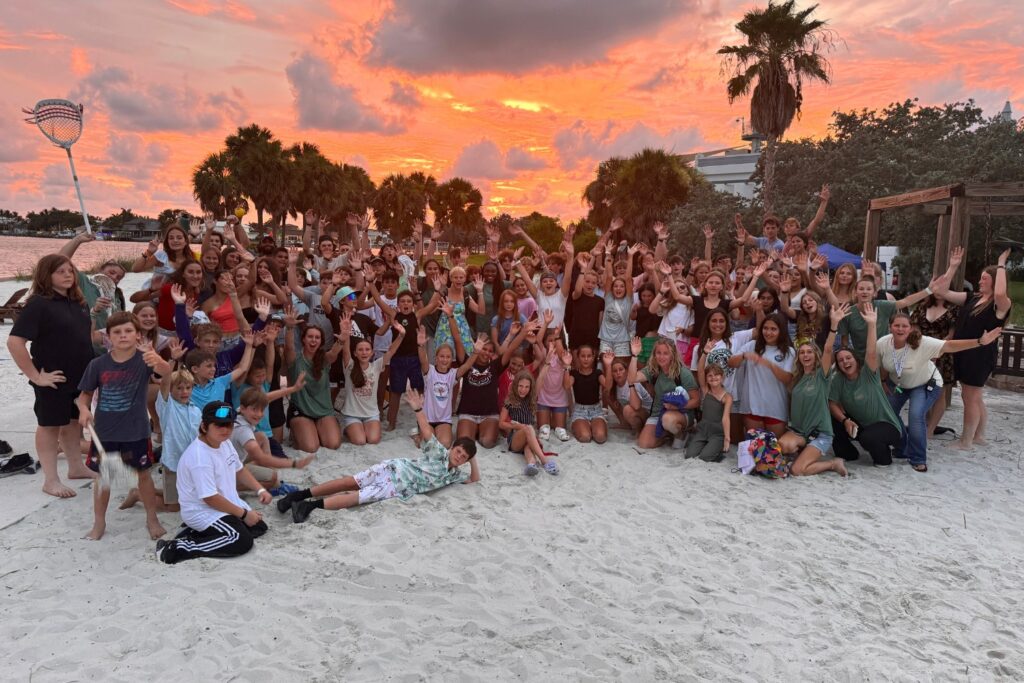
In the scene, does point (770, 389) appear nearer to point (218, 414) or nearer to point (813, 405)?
point (813, 405)

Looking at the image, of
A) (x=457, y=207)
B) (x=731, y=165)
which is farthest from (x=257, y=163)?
(x=731, y=165)

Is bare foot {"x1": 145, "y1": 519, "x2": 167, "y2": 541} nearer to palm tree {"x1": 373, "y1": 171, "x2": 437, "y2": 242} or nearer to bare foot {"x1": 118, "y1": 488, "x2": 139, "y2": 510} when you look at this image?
bare foot {"x1": 118, "y1": 488, "x2": 139, "y2": 510}

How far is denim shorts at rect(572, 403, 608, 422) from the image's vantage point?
789 cm

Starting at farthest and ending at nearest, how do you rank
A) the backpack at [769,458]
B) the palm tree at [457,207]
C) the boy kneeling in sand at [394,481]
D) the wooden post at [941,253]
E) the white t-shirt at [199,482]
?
the palm tree at [457,207] → the wooden post at [941,253] → the backpack at [769,458] → the boy kneeling in sand at [394,481] → the white t-shirt at [199,482]

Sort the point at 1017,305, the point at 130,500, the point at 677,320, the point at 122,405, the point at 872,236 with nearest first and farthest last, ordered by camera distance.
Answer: the point at 122,405 → the point at 130,500 → the point at 677,320 → the point at 872,236 → the point at 1017,305

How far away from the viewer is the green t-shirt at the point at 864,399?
6.88m

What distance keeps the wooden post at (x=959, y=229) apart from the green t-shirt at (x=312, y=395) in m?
8.45

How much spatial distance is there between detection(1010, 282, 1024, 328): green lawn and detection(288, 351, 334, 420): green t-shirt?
14530 mm

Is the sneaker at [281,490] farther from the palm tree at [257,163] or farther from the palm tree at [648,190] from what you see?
the palm tree at [257,163]

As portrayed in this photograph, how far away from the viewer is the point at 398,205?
62688mm

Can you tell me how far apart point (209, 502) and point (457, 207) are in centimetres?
6878

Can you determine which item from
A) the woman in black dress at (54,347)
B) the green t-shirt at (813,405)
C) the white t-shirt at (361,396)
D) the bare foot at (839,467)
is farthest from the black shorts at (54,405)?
the bare foot at (839,467)

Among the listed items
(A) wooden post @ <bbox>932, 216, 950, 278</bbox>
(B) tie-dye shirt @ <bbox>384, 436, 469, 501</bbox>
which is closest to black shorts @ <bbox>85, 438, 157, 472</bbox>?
(B) tie-dye shirt @ <bbox>384, 436, 469, 501</bbox>

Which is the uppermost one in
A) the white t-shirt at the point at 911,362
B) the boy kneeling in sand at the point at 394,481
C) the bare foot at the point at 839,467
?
the white t-shirt at the point at 911,362
